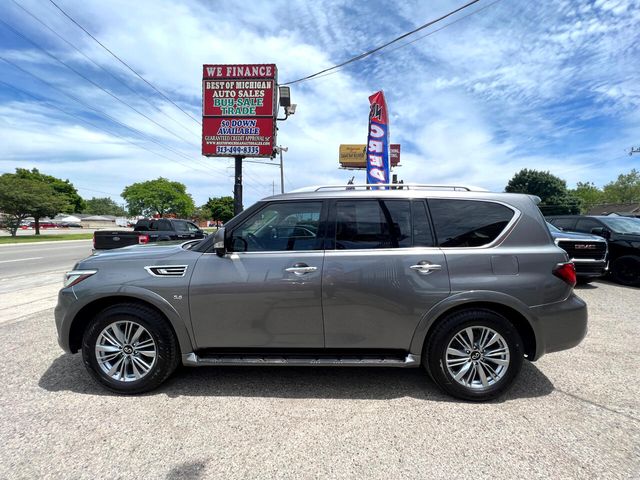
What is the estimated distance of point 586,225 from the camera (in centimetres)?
909

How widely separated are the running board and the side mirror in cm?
91

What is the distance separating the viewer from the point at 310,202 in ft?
10.1

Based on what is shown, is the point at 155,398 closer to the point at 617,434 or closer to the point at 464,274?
the point at 464,274

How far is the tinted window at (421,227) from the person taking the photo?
292 cm

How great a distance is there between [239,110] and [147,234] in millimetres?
5526

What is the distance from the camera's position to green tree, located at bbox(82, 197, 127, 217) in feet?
437

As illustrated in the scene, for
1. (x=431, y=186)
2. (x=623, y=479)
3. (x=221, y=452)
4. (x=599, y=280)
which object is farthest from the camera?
(x=599, y=280)

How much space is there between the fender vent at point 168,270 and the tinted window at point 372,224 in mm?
1384

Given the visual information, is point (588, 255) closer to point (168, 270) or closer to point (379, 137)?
point (379, 137)

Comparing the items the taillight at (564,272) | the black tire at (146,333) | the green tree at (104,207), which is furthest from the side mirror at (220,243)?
the green tree at (104,207)

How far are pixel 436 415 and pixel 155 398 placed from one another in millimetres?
2375

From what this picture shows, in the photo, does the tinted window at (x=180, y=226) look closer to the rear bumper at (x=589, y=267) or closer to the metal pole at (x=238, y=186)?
the metal pole at (x=238, y=186)

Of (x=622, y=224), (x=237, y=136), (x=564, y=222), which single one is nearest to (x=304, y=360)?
(x=622, y=224)

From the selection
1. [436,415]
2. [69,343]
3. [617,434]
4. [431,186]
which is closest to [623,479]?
[617,434]
